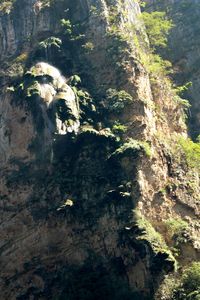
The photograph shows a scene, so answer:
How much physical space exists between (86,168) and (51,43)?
8.58 meters

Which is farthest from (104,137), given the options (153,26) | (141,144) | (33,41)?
(153,26)

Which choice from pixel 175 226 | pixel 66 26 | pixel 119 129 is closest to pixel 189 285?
pixel 175 226

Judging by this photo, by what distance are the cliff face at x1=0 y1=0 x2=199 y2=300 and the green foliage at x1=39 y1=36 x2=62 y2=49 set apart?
57 mm

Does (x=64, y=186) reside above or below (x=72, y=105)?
below

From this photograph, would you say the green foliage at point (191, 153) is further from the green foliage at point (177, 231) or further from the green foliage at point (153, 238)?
the green foliage at point (153, 238)

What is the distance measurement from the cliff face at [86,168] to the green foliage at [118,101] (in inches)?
2.7

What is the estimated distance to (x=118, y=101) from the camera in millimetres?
30344

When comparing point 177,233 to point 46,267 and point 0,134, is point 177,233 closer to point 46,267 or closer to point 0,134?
point 46,267

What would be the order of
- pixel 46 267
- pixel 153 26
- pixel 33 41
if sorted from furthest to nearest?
pixel 153 26 < pixel 33 41 < pixel 46 267

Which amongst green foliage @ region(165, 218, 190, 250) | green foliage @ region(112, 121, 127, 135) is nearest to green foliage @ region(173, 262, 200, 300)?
green foliage @ region(165, 218, 190, 250)

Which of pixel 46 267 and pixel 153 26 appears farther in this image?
pixel 153 26

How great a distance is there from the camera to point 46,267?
26.5m

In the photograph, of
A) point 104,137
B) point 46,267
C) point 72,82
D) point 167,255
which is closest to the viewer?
point 167,255

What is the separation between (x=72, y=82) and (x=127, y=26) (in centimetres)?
597
